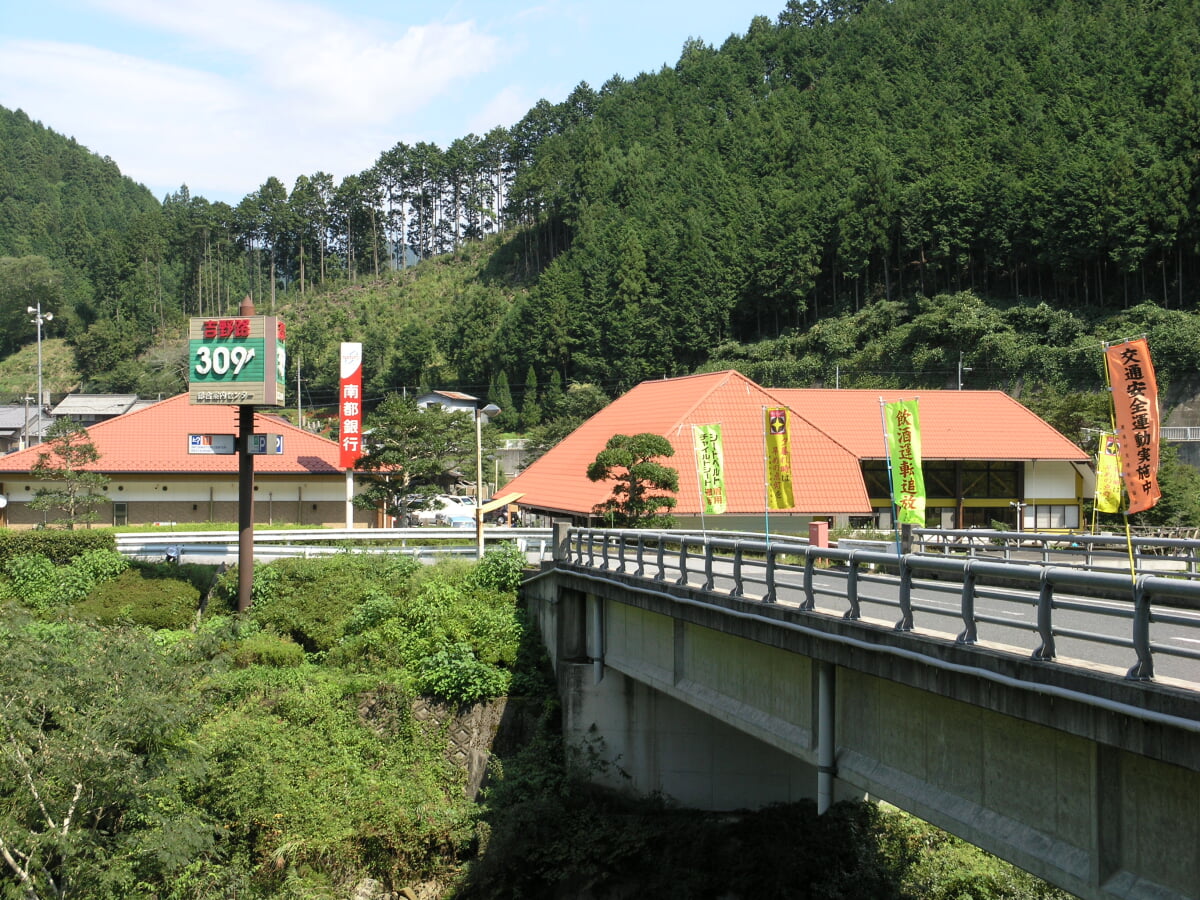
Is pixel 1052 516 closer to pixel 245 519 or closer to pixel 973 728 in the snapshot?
pixel 245 519

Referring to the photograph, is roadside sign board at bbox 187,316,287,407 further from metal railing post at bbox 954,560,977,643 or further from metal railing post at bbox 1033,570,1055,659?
metal railing post at bbox 1033,570,1055,659

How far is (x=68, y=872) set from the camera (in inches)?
617

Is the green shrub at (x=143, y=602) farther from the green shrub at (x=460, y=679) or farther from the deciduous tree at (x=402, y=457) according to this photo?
the deciduous tree at (x=402, y=457)

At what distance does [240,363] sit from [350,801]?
12931mm

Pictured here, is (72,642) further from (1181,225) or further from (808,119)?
(808,119)

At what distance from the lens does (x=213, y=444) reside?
27.2 meters

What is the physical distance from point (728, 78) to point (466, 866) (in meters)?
119

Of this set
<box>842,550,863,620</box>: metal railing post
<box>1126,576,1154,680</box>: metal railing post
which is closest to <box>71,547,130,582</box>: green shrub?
<box>842,550,863,620</box>: metal railing post

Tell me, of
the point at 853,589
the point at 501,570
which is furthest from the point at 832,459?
the point at 853,589

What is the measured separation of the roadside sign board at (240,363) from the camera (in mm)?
26391

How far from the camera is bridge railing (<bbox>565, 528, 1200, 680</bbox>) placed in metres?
6.92

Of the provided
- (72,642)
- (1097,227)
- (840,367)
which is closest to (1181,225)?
(1097,227)

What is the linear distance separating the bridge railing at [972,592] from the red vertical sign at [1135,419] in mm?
1147

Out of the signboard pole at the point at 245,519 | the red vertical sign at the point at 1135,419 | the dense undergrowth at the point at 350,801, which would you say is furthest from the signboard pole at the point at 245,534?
the red vertical sign at the point at 1135,419
